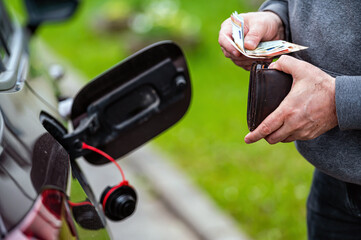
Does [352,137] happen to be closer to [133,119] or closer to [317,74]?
[317,74]

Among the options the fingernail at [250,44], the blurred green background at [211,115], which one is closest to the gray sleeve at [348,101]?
the fingernail at [250,44]

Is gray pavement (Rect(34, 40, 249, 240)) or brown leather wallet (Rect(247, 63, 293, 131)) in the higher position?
brown leather wallet (Rect(247, 63, 293, 131))

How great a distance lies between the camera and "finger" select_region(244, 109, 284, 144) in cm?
137

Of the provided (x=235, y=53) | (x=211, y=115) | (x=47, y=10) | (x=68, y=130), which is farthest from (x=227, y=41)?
(x=211, y=115)

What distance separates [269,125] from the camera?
1.40 m

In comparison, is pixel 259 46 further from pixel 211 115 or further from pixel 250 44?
pixel 211 115

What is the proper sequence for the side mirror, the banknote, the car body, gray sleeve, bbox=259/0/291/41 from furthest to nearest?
the side mirror, gray sleeve, bbox=259/0/291/41, the banknote, the car body

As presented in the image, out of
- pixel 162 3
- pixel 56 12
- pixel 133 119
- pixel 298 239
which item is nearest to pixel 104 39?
pixel 162 3

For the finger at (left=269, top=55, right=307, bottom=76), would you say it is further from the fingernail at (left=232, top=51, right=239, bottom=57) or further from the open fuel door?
the open fuel door

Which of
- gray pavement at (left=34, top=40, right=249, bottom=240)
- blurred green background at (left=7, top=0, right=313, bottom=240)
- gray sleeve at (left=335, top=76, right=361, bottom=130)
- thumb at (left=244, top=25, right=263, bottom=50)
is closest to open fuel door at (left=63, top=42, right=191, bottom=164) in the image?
thumb at (left=244, top=25, right=263, bottom=50)

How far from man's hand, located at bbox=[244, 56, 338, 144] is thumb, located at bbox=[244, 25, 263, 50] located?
7.9 inches

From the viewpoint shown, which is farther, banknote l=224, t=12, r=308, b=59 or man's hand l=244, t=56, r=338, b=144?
banknote l=224, t=12, r=308, b=59

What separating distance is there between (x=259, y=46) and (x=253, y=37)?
5cm

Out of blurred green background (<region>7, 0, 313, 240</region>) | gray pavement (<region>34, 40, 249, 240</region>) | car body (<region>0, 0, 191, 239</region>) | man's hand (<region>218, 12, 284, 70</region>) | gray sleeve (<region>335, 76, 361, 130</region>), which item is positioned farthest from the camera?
blurred green background (<region>7, 0, 313, 240</region>)
